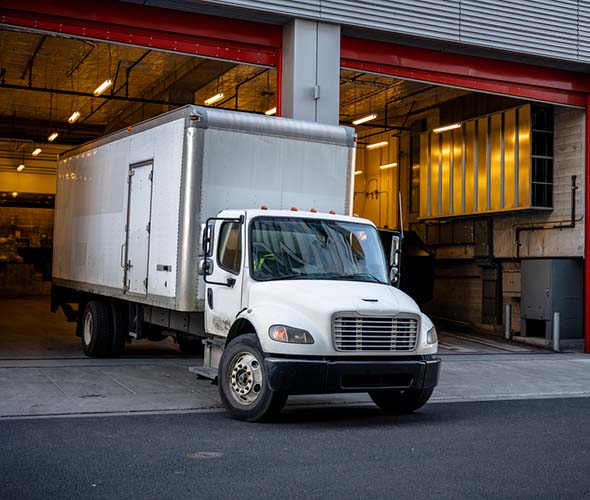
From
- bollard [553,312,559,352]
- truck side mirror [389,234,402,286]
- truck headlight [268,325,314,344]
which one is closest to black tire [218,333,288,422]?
truck headlight [268,325,314,344]

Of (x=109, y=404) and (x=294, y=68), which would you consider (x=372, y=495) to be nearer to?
(x=109, y=404)

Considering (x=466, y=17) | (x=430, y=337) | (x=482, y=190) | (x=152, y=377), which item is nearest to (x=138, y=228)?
(x=152, y=377)

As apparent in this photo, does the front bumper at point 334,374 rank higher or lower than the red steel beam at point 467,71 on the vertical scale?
lower

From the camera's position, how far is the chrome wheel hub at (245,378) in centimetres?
978

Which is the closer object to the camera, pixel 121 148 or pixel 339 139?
pixel 339 139

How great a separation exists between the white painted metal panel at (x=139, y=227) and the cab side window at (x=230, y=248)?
2469 millimetres

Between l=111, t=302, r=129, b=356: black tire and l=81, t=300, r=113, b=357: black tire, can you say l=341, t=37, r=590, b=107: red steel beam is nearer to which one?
l=111, t=302, r=129, b=356: black tire

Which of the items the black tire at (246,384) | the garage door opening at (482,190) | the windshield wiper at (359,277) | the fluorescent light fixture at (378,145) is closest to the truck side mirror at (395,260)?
the windshield wiper at (359,277)

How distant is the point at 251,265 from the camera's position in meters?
10.4

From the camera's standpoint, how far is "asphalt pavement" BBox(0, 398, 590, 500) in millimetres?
Result: 6750

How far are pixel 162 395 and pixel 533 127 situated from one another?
47.8 feet

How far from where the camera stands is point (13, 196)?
40219 mm

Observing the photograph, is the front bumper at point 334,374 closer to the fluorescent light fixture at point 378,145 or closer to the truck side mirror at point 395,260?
the truck side mirror at point 395,260

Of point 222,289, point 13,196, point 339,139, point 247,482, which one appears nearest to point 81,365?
point 222,289
